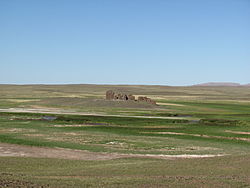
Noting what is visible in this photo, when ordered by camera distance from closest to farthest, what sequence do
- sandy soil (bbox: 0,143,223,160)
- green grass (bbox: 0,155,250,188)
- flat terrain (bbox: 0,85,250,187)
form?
green grass (bbox: 0,155,250,188), flat terrain (bbox: 0,85,250,187), sandy soil (bbox: 0,143,223,160)

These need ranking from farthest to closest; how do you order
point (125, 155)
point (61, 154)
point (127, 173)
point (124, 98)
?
point (124, 98), point (125, 155), point (61, 154), point (127, 173)

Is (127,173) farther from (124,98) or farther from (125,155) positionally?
(124,98)

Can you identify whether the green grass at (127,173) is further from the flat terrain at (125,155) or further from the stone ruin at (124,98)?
the stone ruin at (124,98)

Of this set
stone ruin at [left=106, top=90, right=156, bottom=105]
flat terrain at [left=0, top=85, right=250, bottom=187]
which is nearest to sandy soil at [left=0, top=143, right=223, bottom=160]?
flat terrain at [left=0, top=85, right=250, bottom=187]

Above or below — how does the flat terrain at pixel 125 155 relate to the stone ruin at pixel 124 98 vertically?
below

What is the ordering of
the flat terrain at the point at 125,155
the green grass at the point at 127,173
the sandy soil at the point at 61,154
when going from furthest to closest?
1. the sandy soil at the point at 61,154
2. the flat terrain at the point at 125,155
3. the green grass at the point at 127,173

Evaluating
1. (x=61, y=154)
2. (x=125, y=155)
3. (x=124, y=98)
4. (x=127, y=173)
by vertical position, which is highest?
(x=124, y=98)

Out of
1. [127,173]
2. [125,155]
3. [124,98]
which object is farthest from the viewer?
[124,98]

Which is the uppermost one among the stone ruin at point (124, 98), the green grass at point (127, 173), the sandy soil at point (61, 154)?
the stone ruin at point (124, 98)

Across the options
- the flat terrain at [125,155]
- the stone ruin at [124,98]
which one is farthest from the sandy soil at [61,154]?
the stone ruin at [124,98]

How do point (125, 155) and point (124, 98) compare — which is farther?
point (124, 98)

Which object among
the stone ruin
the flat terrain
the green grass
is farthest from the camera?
the stone ruin

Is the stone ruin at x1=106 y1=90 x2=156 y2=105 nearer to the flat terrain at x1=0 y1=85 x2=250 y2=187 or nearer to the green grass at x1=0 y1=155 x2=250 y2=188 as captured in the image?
the flat terrain at x1=0 y1=85 x2=250 y2=187

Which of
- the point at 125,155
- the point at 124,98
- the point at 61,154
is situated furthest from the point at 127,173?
the point at 124,98
